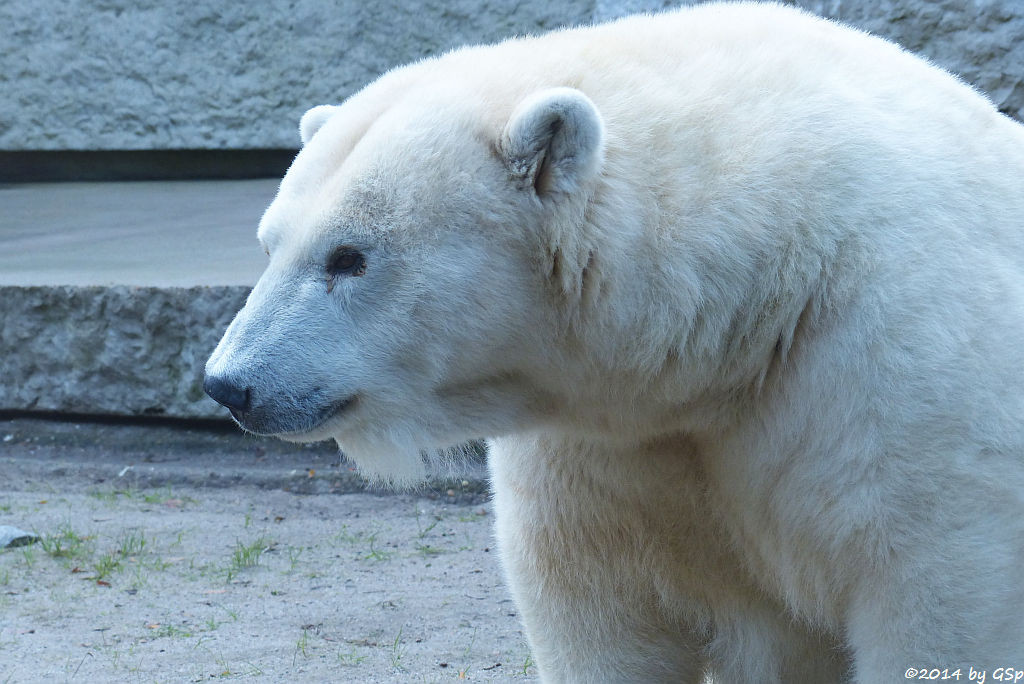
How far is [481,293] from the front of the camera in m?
1.84

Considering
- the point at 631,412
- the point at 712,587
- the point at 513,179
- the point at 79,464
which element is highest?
the point at 513,179

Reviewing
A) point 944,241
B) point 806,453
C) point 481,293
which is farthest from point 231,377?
point 944,241

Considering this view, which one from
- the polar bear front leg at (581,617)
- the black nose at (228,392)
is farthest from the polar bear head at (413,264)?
the polar bear front leg at (581,617)

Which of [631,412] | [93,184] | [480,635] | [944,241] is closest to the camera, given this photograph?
[944,241]

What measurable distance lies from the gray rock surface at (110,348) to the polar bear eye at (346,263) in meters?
2.71

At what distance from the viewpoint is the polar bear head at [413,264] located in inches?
72.0

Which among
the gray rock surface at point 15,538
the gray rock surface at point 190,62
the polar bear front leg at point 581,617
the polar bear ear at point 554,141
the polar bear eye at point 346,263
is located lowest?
the gray rock surface at point 190,62

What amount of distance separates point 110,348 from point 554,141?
326cm

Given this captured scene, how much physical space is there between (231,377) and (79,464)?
118 inches

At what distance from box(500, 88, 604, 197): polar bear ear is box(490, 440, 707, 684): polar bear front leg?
1.62ft

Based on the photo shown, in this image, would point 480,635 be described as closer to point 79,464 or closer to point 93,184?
point 79,464

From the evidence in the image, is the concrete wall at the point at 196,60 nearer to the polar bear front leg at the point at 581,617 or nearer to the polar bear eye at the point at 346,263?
the polar bear front leg at the point at 581,617

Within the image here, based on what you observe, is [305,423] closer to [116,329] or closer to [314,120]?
[314,120]

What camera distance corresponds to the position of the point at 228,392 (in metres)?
1.85
